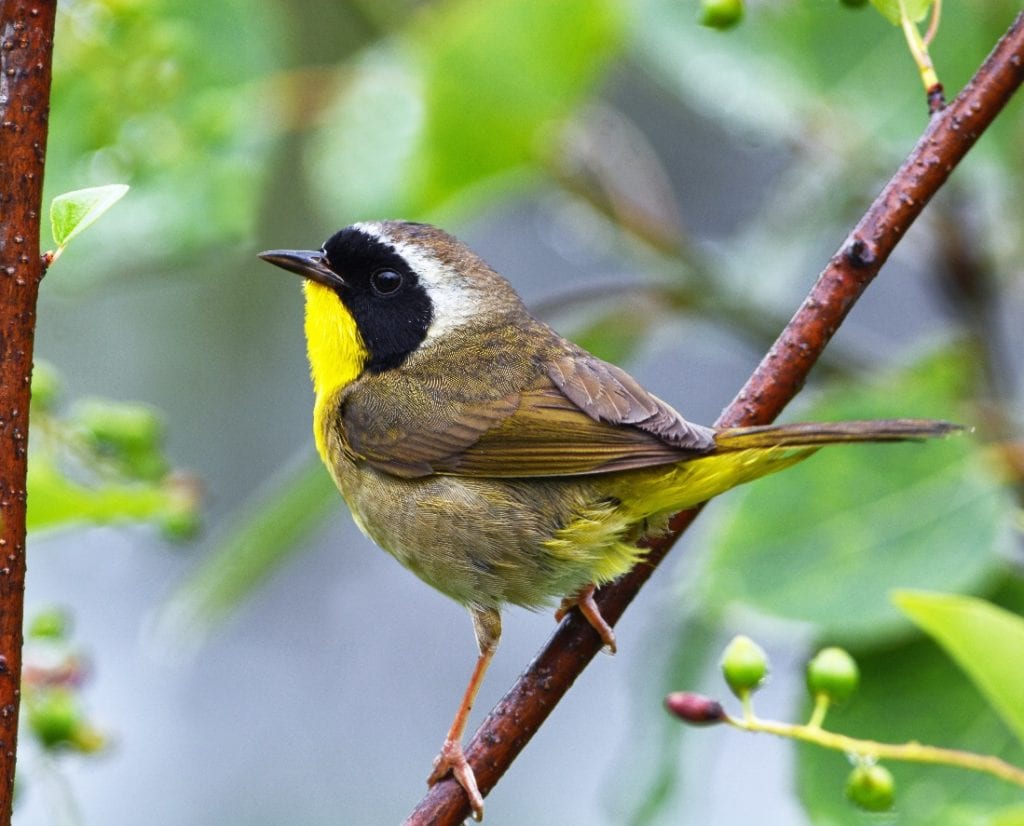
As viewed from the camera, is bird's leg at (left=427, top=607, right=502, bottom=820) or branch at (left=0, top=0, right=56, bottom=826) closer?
branch at (left=0, top=0, right=56, bottom=826)

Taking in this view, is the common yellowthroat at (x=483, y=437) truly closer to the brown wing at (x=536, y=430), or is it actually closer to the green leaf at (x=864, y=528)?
the brown wing at (x=536, y=430)

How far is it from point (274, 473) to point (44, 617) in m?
5.64

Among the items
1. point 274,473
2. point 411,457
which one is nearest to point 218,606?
point 411,457

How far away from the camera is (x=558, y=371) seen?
280cm

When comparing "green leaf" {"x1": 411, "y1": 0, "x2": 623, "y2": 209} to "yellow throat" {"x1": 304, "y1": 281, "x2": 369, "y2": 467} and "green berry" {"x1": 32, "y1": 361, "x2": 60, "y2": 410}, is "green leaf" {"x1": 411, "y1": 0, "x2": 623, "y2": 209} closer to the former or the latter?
"yellow throat" {"x1": 304, "y1": 281, "x2": 369, "y2": 467}

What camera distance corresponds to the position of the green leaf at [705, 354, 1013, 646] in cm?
258

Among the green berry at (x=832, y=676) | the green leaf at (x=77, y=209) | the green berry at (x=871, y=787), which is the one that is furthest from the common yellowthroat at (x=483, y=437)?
the green leaf at (x=77, y=209)

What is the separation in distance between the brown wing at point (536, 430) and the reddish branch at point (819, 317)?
31cm

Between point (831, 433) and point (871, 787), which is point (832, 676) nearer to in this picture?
point (871, 787)

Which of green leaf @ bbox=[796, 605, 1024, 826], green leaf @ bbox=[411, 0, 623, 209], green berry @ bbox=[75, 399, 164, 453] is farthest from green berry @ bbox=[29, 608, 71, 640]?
green leaf @ bbox=[411, 0, 623, 209]

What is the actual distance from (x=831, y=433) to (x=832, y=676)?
40 cm

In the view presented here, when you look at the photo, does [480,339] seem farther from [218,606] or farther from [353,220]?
[218,606]

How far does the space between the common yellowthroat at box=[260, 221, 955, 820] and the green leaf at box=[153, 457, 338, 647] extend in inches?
3.4

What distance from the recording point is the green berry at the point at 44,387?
7.33 feet
